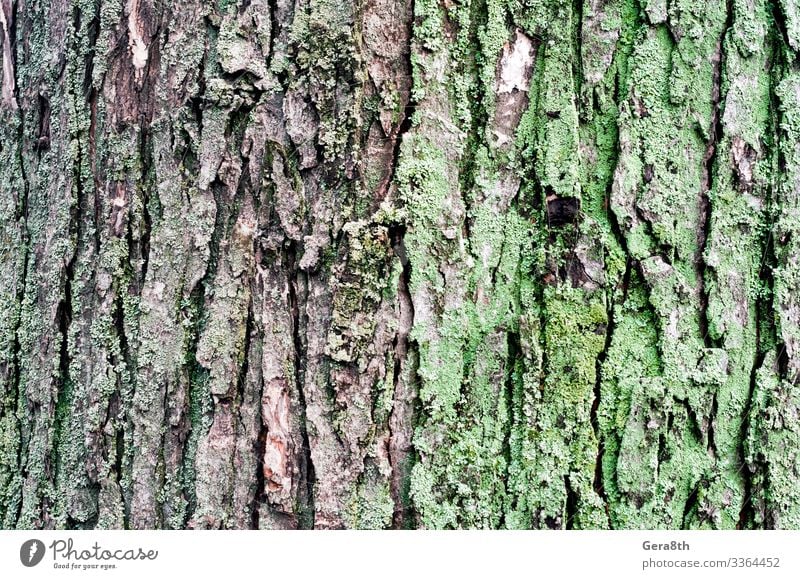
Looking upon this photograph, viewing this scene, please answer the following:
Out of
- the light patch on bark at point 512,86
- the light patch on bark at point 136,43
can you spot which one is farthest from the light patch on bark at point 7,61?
the light patch on bark at point 512,86

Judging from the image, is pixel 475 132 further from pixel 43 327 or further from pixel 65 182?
pixel 43 327

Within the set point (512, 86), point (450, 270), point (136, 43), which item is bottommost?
point (450, 270)

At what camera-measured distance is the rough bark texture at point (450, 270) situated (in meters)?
1.23

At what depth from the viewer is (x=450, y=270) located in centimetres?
124

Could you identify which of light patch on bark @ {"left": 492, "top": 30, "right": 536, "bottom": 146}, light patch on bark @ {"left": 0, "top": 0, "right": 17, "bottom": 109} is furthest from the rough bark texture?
light patch on bark @ {"left": 0, "top": 0, "right": 17, "bottom": 109}

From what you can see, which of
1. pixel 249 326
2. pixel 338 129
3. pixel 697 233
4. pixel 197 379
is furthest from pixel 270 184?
pixel 697 233

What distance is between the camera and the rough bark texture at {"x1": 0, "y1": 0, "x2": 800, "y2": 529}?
123 centimetres

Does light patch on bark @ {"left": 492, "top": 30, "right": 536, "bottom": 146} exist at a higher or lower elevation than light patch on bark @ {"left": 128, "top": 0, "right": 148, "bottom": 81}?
lower

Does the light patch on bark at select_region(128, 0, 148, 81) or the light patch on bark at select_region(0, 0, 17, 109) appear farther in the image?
the light patch on bark at select_region(0, 0, 17, 109)

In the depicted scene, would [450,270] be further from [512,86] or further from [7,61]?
[7,61]

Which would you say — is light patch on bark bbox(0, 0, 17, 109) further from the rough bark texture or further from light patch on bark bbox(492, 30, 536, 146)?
light patch on bark bbox(492, 30, 536, 146)

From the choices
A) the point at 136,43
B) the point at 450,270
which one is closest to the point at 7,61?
the point at 136,43

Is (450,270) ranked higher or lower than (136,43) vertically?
lower

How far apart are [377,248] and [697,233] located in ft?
2.09
